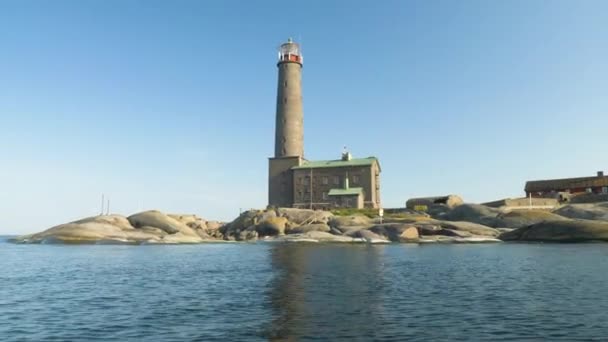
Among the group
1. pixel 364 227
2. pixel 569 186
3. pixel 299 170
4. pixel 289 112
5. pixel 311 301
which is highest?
pixel 289 112

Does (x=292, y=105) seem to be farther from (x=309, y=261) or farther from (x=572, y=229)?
(x=309, y=261)

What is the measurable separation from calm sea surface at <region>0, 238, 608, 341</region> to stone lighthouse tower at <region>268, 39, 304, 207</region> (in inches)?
2361

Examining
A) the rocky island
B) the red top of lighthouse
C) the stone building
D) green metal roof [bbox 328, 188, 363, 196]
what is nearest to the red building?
the rocky island

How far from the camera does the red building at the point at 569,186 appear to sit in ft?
267

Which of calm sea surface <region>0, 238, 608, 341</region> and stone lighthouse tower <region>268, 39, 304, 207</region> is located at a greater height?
stone lighthouse tower <region>268, 39, 304, 207</region>

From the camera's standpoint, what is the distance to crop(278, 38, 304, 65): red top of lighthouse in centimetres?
9950

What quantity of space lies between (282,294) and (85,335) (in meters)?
9.50

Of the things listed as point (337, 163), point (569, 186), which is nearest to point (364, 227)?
point (337, 163)

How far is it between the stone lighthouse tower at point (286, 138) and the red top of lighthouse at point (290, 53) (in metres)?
1.12

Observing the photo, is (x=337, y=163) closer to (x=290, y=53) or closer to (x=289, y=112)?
(x=289, y=112)

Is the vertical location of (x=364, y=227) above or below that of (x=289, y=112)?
below

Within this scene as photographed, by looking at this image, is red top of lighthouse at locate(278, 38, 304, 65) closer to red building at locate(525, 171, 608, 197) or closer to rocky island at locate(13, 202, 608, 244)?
rocky island at locate(13, 202, 608, 244)

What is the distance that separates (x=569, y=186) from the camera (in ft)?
277

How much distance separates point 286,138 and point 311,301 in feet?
251
